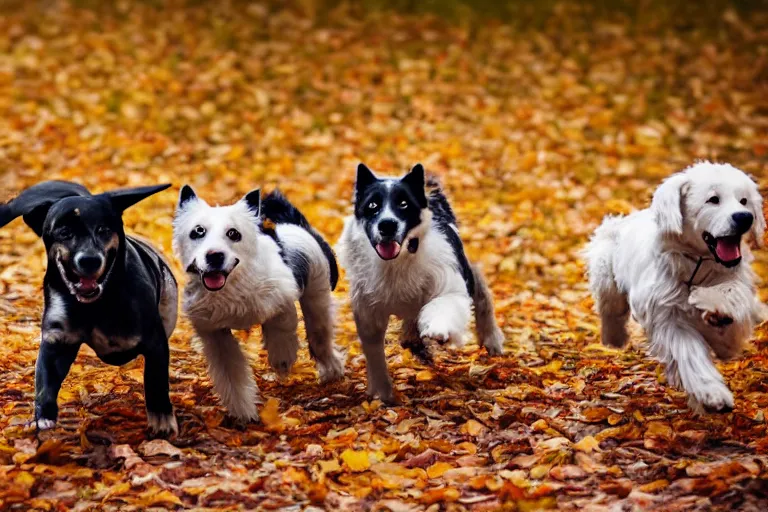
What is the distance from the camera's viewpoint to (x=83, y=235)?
16.1ft

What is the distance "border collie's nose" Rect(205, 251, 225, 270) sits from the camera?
206 inches

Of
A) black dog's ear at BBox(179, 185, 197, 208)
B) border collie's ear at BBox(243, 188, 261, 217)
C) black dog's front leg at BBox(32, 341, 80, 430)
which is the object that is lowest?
black dog's front leg at BBox(32, 341, 80, 430)

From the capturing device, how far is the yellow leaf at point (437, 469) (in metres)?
4.99

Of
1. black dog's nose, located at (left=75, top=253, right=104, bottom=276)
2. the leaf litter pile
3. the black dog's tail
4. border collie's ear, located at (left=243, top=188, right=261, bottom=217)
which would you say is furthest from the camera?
the black dog's tail

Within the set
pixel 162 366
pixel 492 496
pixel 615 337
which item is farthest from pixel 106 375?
pixel 615 337

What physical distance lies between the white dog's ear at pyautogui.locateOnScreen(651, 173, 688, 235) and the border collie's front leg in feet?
5.60

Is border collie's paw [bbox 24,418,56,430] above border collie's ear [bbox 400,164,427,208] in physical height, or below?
below

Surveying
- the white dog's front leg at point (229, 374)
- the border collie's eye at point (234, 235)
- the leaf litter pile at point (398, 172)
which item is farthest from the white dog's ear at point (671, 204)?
the white dog's front leg at point (229, 374)

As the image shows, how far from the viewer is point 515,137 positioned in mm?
12211

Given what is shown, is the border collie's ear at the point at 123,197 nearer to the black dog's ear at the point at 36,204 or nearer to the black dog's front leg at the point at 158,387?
the black dog's ear at the point at 36,204

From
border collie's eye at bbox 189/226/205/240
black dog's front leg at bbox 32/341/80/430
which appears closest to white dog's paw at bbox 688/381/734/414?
border collie's eye at bbox 189/226/205/240

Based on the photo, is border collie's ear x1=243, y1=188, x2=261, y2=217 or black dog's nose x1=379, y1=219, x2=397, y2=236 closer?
black dog's nose x1=379, y1=219, x2=397, y2=236

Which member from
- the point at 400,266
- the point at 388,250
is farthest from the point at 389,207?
the point at 400,266

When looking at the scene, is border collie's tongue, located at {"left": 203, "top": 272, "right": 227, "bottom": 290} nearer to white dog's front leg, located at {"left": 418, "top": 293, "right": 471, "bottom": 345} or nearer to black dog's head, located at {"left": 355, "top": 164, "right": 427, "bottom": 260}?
black dog's head, located at {"left": 355, "top": 164, "right": 427, "bottom": 260}
